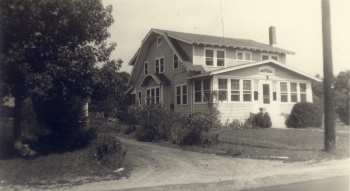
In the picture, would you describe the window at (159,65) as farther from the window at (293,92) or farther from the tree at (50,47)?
the tree at (50,47)

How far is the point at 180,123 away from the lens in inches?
732

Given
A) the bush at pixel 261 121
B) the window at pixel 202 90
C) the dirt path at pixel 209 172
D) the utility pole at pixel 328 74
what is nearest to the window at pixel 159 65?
the window at pixel 202 90

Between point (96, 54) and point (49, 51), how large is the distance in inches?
88.8

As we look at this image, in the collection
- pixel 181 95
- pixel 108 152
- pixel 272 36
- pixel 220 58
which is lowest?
pixel 108 152

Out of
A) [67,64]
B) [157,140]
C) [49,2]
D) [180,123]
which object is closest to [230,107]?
[180,123]

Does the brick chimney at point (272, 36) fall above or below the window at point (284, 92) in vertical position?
above

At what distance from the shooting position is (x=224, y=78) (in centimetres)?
2223

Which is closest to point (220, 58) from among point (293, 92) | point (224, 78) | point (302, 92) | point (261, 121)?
point (224, 78)

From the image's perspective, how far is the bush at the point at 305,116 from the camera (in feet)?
73.5

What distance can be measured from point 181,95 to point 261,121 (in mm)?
6865

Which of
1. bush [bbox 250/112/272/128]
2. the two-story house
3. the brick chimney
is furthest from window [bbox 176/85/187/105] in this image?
the brick chimney

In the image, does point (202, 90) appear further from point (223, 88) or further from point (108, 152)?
point (108, 152)

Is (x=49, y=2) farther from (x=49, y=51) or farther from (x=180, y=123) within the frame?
(x=180, y=123)

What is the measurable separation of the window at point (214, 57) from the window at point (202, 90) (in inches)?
83.7
